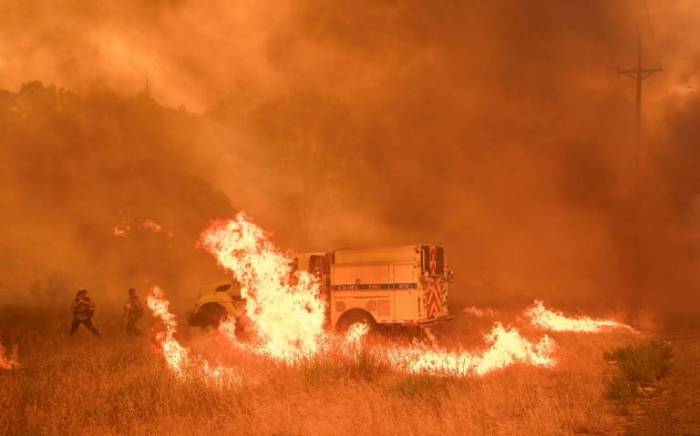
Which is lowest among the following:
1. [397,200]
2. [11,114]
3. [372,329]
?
[372,329]

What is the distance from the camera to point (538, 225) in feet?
97.9

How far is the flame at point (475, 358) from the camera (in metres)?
10.2

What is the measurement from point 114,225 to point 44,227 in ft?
10.1

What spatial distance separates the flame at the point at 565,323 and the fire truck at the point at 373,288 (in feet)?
13.6

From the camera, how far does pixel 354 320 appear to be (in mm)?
14477

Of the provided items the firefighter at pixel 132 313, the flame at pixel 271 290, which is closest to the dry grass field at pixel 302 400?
the flame at pixel 271 290

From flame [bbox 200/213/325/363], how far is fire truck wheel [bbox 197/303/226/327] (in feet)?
3.48

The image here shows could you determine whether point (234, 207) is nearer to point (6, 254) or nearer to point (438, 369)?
point (6, 254)

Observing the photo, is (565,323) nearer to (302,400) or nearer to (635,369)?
(635,369)

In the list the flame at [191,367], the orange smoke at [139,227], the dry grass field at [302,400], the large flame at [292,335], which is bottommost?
the dry grass field at [302,400]

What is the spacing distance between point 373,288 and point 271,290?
2425 millimetres

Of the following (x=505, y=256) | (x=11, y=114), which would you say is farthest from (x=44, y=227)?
(x=505, y=256)

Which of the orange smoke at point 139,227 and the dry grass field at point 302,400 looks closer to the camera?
the dry grass field at point 302,400

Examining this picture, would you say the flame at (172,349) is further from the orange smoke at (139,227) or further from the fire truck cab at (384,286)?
the orange smoke at (139,227)
